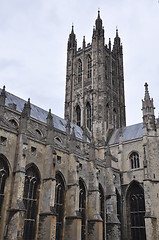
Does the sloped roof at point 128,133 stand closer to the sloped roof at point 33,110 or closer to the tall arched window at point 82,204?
the sloped roof at point 33,110

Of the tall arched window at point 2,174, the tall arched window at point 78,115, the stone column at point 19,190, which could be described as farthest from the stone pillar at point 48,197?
the tall arched window at point 78,115

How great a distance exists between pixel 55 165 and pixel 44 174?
119 centimetres

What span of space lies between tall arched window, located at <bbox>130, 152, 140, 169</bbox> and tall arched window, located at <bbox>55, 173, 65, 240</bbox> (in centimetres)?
1255

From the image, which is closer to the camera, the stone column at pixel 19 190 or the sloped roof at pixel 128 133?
the stone column at pixel 19 190

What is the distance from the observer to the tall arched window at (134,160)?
1359 inches

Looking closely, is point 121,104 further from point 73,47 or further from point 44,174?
point 44,174

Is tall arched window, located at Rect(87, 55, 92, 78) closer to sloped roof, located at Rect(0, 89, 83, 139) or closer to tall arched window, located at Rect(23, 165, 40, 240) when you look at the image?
sloped roof, located at Rect(0, 89, 83, 139)

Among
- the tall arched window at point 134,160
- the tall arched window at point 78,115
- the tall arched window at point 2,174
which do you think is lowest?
the tall arched window at point 2,174

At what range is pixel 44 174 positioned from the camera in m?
23.2

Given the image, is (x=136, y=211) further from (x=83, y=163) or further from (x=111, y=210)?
(x=83, y=163)

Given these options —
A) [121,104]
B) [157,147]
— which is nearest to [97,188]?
[157,147]

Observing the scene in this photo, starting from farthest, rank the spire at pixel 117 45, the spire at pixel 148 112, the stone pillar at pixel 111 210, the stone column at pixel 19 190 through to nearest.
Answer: the spire at pixel 117 45 → the spire at pixel 148 112 → the stone pillar at pixel 111 210 → the stone column at pixel 19 190

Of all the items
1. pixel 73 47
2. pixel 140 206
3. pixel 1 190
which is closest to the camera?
pixel 1 190

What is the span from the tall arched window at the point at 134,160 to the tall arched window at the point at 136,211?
226cm
